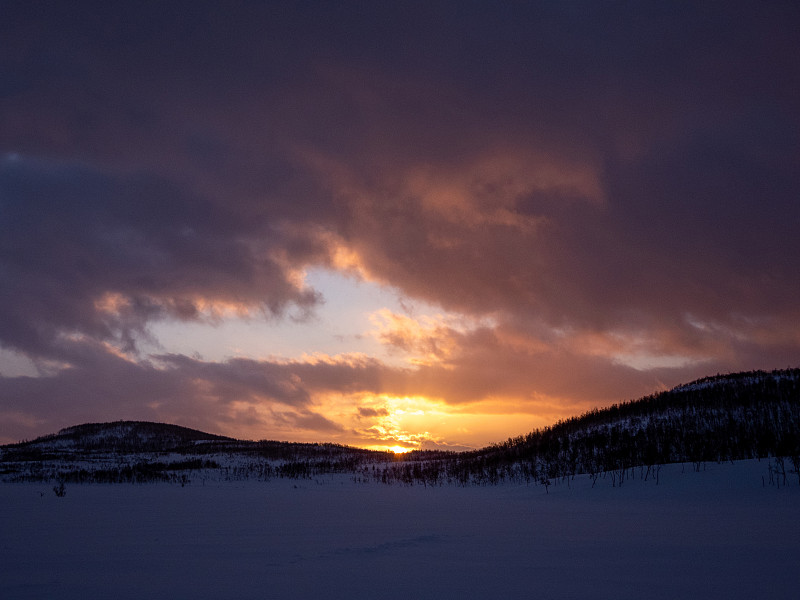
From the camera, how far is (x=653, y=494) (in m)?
11.2

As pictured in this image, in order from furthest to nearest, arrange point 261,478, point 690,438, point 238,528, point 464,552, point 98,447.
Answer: point 98,447 < point 261,478 < point 690,438 < point 238,528 < point 464,552

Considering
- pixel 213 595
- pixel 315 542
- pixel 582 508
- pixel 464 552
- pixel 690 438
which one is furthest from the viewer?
pixel 690 438

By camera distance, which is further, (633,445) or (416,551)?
(633,445)

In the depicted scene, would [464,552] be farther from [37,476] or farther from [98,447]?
[98,447]

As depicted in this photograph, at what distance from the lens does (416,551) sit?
5.20 metres

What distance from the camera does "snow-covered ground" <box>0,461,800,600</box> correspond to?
3.84 meters

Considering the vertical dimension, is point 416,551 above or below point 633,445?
above

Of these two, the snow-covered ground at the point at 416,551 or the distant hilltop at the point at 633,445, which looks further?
the distant hilltop at the point at 633,445

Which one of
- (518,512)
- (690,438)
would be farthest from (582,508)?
(690,438)

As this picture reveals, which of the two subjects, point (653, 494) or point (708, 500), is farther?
point (653, 494)

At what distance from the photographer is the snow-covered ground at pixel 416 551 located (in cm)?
384

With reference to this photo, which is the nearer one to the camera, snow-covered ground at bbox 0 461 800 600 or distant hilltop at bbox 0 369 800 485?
snow-covered ground at bbox 0 461 800 600

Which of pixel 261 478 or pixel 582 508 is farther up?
pixel 582 508

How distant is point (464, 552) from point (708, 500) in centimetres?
709
